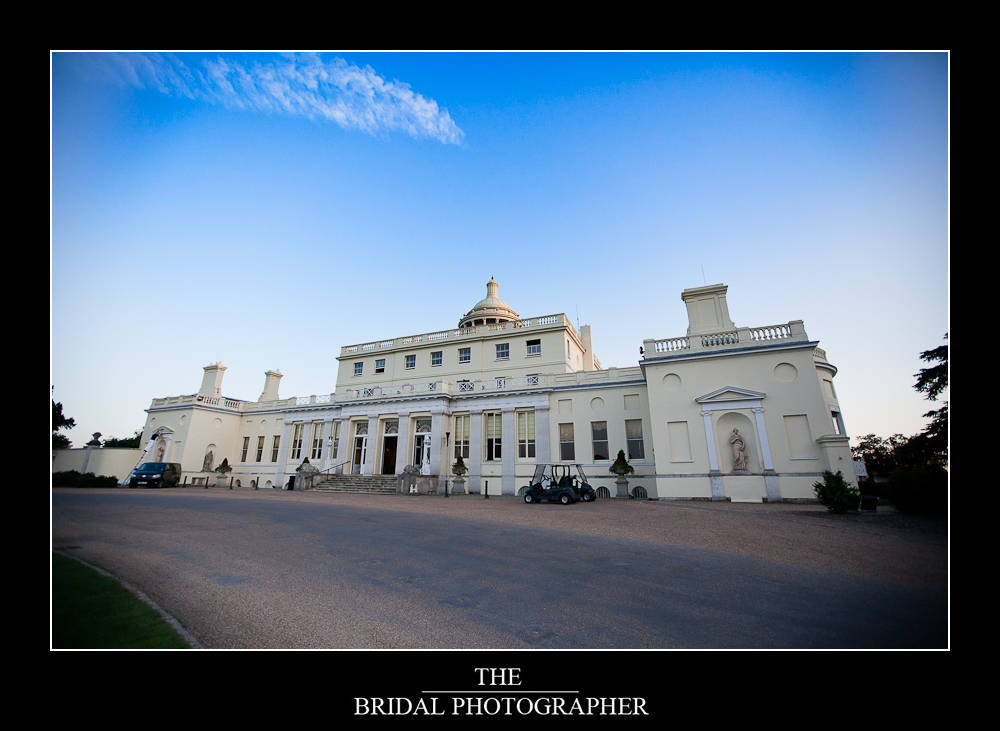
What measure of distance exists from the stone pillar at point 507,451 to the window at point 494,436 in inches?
13.9

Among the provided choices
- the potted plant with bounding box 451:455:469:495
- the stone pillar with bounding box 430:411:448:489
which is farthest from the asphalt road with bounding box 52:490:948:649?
the stone pillar with bounding box 430:411:448:489

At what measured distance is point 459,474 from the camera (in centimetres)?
2309

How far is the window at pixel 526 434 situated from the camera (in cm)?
2348

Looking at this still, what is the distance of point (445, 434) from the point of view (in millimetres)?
24875

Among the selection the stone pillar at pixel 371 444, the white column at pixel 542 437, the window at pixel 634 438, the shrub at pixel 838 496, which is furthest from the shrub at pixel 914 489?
the stone pillar at pixel 371 444

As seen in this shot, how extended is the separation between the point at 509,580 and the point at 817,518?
33.8 ft

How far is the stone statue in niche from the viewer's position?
17047 millimetres

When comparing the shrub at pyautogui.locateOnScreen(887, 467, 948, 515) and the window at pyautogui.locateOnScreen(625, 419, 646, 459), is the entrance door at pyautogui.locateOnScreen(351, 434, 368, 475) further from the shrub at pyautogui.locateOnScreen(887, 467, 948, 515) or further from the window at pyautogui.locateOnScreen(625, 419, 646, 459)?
the shrub at pyautogui.locateOnScreen(887, 467, 948, 515)

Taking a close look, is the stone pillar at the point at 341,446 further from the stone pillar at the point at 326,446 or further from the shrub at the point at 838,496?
the shrub at the point at 838,496

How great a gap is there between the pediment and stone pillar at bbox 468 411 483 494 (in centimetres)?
1232

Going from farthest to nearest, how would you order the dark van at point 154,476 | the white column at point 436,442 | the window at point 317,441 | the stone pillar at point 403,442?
1. the window at point 317,441
2. the stone pillar at point 403,442
3. the dark van at point 154,476
4. the white column at point 436,442

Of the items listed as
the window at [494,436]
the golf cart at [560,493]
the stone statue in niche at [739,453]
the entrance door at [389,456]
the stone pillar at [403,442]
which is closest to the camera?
the golf cart at [560,493]
